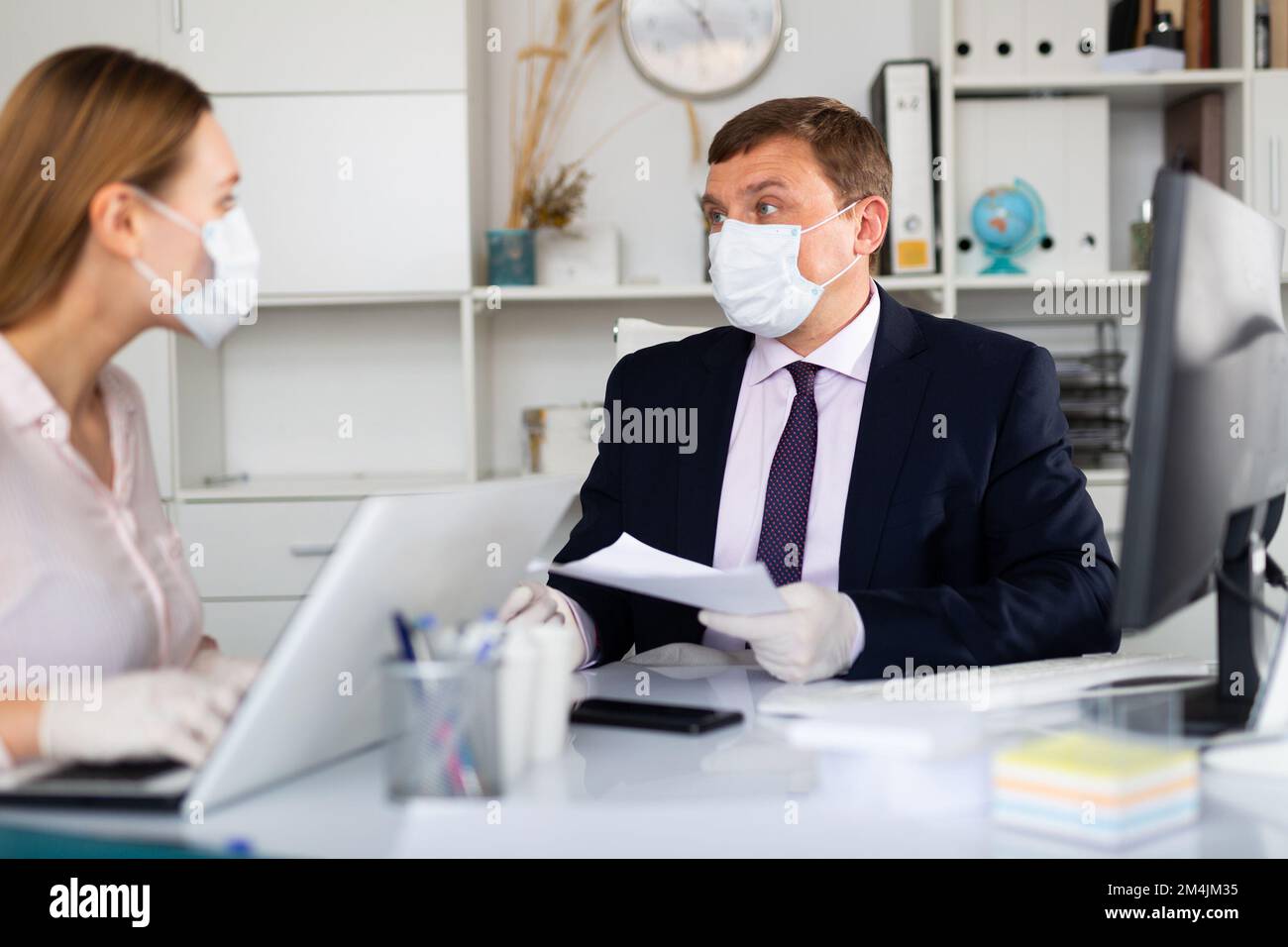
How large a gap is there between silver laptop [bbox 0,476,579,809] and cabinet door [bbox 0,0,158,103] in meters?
2.31

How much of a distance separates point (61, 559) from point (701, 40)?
2.41 m

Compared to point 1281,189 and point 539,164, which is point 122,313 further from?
point 1281,189

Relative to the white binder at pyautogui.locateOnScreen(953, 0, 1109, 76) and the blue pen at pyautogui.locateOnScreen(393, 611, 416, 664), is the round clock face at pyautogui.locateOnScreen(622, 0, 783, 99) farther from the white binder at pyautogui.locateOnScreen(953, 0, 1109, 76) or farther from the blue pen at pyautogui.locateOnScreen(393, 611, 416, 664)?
the blue pen at pyautogui.locateOnScreen(393, 611, 416, 664)

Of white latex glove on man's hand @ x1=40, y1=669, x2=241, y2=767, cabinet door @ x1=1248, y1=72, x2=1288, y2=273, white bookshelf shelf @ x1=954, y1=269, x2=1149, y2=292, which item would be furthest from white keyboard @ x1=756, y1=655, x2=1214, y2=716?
cabinet door @ x1=1248, y1=72, x2=1288, y2=273

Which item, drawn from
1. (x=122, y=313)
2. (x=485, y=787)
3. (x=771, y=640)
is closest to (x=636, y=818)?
(x=485, y=787)

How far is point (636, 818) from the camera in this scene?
2.64 ft

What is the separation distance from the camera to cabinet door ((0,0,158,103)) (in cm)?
278

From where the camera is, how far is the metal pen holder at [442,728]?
0.80 m

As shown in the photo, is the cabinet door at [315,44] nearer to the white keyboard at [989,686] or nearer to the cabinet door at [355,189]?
the cabinet door at [355,189]

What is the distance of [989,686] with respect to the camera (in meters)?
1.10

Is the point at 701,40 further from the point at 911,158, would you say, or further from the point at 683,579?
the point at 683,579

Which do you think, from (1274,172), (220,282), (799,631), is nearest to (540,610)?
(799,631)

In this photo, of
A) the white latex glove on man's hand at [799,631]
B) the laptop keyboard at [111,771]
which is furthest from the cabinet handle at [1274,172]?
the laptop keyboard at [111,771]
